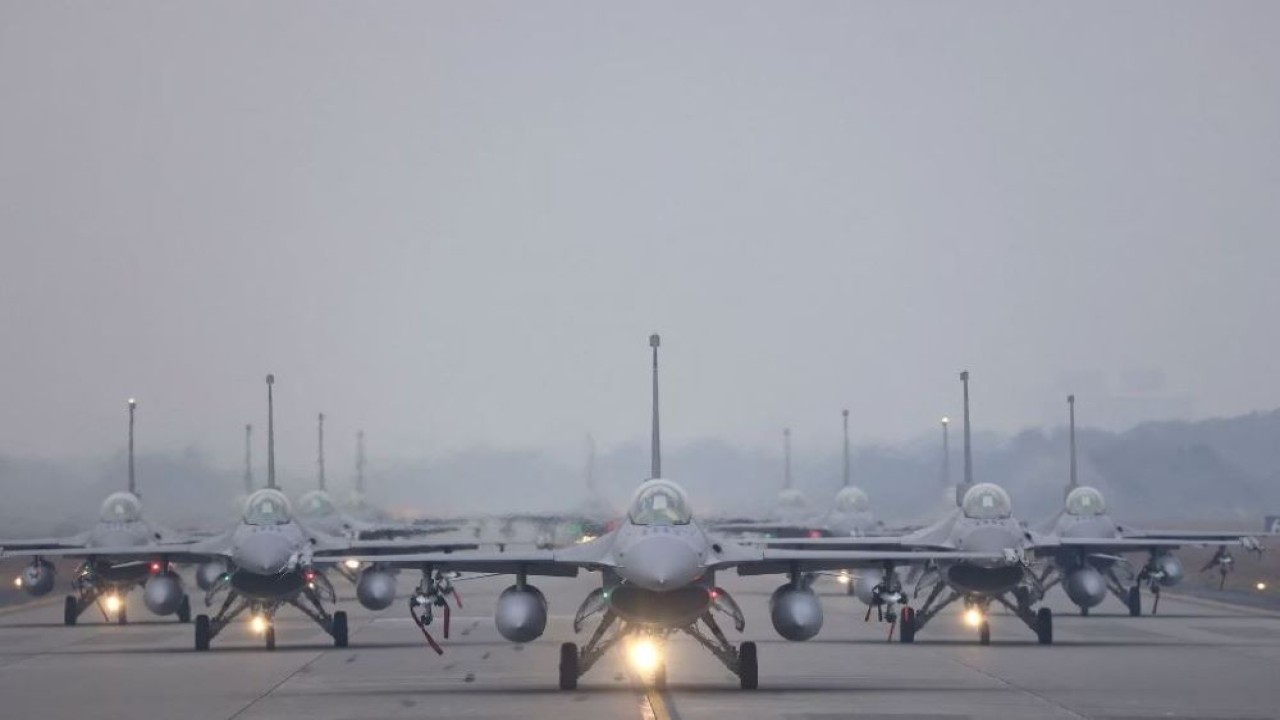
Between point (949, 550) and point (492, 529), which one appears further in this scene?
point (492, 529)

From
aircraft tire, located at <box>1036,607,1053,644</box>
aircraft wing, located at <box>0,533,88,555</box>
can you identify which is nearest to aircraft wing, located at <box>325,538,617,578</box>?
aircraft tire, located at <box>1036,607,1053,644</box>

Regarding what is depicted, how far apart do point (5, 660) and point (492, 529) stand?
69055mm

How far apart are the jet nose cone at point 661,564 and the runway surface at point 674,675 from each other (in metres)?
1.71

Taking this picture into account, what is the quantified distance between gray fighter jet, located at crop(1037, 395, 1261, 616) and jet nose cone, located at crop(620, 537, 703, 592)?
1946 cm

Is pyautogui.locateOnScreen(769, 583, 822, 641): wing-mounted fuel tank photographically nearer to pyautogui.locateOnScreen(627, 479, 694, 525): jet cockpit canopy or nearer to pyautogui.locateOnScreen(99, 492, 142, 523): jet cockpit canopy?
pyautogui.locateOnScreen(627, 479, 694, 525): jet cockpit canopy

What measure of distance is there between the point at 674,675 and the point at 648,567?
5.35 meters

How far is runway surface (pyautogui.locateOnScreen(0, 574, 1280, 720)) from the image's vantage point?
89.8 feet

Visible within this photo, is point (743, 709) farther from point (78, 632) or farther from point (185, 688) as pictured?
point (78, 632)

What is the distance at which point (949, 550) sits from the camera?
136ft

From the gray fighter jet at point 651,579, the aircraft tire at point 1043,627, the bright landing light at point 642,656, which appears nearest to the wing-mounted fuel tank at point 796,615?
the gray fighter jet at point 651,579

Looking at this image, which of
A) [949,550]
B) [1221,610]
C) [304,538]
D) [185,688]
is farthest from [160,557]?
[1221,610]

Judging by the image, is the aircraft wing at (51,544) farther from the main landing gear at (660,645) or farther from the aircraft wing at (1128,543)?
the main landing gear at (660,645)

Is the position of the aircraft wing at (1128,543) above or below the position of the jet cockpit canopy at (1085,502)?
below

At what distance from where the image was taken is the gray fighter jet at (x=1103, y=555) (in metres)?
46.8
